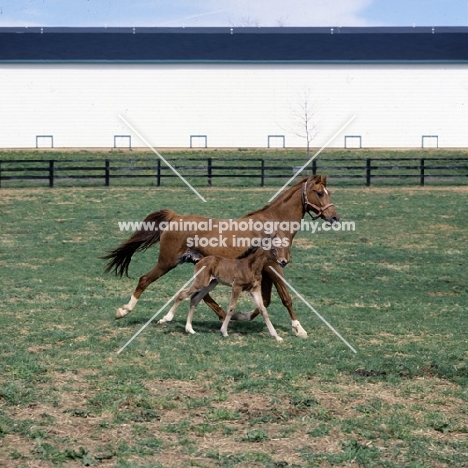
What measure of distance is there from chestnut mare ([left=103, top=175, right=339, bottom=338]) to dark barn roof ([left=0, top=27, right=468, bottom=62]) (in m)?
47.7

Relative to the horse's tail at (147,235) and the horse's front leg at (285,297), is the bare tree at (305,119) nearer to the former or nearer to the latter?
the horse's tail at (147,235)

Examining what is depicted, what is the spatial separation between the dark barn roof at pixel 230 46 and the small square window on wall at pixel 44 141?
5137mm

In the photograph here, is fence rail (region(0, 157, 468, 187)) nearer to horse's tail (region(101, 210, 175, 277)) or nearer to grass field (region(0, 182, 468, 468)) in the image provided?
grass field (region(0, 182, 468, 468))

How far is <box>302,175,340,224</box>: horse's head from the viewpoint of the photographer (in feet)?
36.5

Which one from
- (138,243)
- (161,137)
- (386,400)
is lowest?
(386,400)

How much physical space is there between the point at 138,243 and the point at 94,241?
8.69m

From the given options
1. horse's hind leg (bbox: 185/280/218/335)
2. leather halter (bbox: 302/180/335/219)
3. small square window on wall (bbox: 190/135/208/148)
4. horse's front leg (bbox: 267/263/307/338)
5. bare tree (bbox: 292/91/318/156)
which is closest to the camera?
horse's hind leg (bbox: 185/280/218/335)

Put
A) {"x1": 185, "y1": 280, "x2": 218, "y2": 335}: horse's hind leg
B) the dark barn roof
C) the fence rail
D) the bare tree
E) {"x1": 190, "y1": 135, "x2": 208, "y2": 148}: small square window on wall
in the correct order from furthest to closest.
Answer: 1. the dark barn roof
2. {"x1": 190, "y1": 135, "x2": 208, "y2": 148}: small square window on wall
3. the bare tree
4. the fence rail
5. {"x1": 185, "y1": 280, "x2": 218, "y2": 335}: horse's hind leg

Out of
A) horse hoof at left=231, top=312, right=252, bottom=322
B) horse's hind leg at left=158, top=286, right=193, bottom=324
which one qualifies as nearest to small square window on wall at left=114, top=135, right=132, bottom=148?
horse's hind leg at left=158, top=286, right=193, bottom=324

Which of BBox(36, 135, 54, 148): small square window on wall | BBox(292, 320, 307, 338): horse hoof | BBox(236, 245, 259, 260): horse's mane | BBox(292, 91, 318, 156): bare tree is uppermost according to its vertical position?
BBox(292, 91, 318, 156): bare tree

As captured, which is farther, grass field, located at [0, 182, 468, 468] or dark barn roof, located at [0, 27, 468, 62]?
dark barn roof, located at [0, 27, 468, 62]

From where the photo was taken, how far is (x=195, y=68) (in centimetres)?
5772

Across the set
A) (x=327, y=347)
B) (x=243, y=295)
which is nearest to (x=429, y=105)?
(x=243, y=295)

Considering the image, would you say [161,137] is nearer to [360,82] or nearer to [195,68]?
[195,68]
